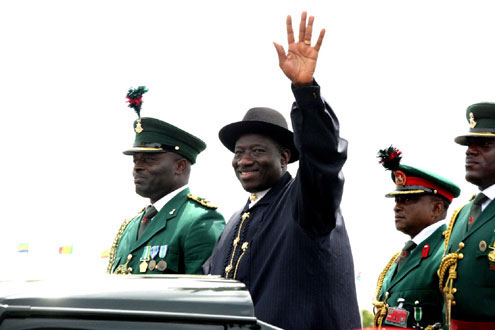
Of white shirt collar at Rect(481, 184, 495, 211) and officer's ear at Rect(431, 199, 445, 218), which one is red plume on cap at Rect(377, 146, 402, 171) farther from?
white shirt collar at Rect(481, 184, 495, 211)

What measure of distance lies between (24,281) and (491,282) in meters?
4.02

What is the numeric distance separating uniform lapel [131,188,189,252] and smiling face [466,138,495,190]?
2487 millimetres

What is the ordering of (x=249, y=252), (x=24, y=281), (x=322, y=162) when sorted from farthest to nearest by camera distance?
1. (x=249, y=252)
2. (x=322, y=162)
3. (x=24, y=281)

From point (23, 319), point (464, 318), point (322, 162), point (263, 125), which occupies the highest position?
point (263, 125)

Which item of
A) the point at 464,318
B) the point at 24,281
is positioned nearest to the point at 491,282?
the point at 464,318

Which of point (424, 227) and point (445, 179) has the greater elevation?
point (445, 179)

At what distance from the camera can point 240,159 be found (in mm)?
5051

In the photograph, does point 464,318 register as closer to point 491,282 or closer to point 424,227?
point 491,282

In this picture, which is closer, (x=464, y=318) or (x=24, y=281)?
(x=24, y=281)

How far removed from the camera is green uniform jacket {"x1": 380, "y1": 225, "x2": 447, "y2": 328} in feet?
21.5

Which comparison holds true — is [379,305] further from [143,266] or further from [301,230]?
[301,230]

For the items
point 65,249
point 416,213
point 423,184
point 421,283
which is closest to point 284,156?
point 421,283

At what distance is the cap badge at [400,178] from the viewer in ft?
25.5

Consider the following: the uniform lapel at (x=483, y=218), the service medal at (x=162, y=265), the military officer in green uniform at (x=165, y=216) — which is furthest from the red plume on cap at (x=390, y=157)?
the service medal at (x=162, y=265)
